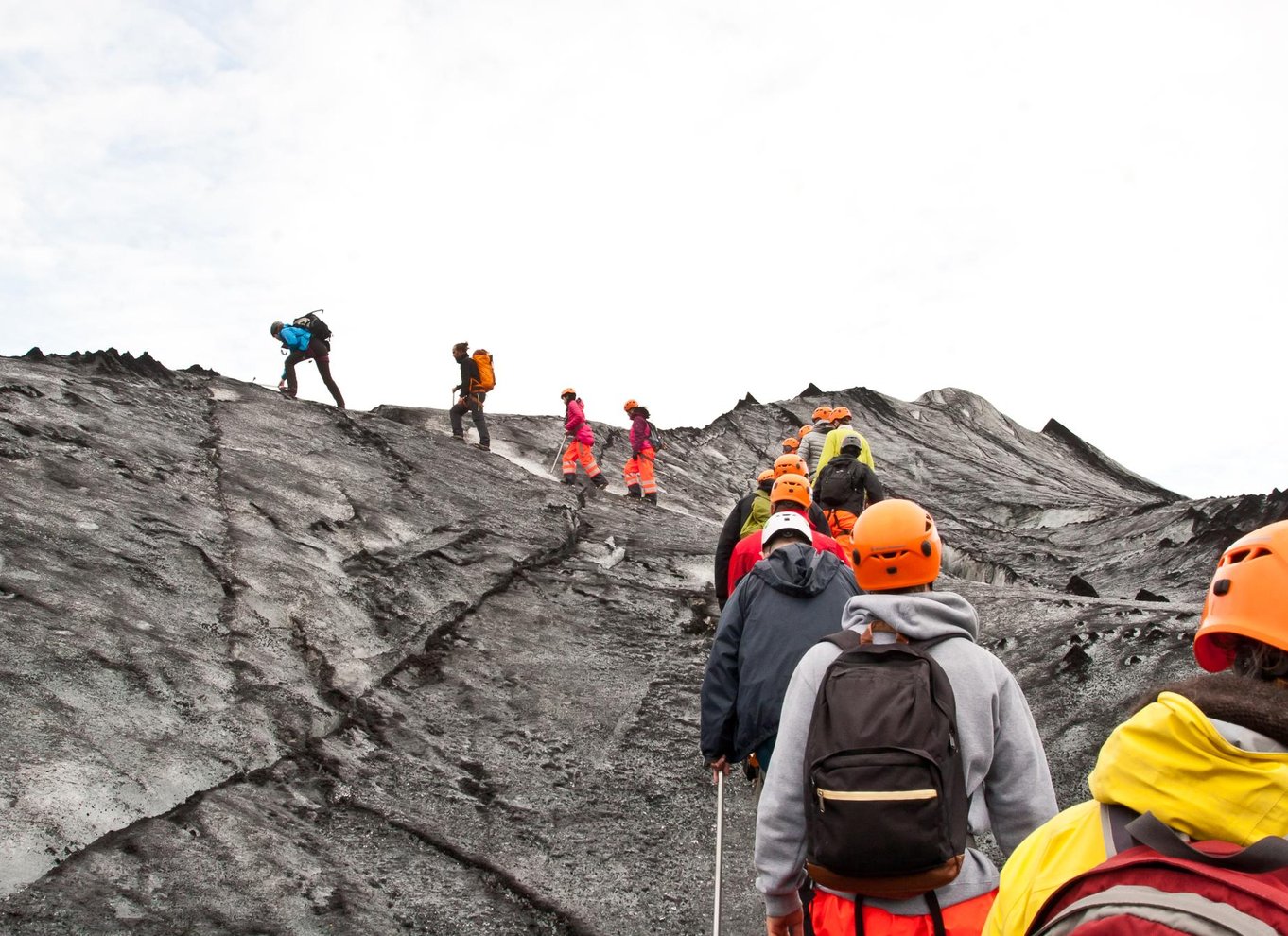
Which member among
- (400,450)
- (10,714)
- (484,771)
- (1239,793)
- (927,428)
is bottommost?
(484,771)

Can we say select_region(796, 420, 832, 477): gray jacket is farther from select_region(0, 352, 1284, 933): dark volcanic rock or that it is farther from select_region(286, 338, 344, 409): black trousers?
select_region(286, 338, 344, 409): black trousers

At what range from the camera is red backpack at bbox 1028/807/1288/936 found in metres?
1.44

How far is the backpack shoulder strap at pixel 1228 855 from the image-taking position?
4.96ft

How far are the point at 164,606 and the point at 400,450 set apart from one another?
632 cm

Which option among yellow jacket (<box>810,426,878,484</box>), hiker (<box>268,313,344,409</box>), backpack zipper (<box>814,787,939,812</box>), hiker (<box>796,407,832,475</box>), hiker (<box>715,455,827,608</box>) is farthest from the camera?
hiker (<box>268,313,344,409</box>)

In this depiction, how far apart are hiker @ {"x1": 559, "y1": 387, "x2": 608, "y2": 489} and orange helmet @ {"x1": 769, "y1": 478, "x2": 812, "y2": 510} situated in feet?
35.3

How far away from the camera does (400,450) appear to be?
13969 millimetres

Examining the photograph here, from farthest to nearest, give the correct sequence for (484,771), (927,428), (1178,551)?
(927,428), (1178,551), (484,771)

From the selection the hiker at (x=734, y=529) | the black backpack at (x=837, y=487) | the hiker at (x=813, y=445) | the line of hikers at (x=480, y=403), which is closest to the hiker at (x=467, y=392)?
the line of hikers at (x=480, y=403)

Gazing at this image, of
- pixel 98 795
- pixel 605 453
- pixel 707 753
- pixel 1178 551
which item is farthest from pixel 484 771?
pixel 605 453

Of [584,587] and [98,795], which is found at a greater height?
[584,587]

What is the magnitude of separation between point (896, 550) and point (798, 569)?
1258 millimetres

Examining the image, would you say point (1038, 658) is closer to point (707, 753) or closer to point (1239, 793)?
point (707, 753)

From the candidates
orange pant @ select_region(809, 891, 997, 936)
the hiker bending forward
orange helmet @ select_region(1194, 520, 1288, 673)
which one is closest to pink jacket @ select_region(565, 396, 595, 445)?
the hiker bending forward
